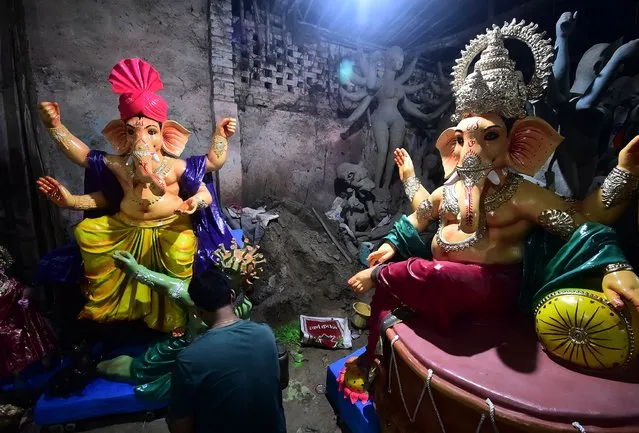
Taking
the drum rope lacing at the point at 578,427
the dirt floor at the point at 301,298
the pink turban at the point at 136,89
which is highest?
the pink turban at the point at 136,89

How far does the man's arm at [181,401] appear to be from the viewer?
58.0 inches

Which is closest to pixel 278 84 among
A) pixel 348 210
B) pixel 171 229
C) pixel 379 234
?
pixel 348 210

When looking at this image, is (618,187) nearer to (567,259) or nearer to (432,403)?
(567,259)

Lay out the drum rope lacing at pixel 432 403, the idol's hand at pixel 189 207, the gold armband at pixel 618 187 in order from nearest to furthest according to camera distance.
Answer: the drum rope lacing at pixel 432 403 → the gold armband at pixel 618 187 → the idol's hand at pixel 189 207

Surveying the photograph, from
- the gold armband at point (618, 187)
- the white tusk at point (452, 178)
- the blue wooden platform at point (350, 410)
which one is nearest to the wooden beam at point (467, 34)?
the white tusk at point (452, 178)

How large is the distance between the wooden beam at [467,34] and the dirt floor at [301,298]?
4.64m

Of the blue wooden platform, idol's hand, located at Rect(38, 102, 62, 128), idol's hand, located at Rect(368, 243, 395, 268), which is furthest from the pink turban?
the blue wooden platform

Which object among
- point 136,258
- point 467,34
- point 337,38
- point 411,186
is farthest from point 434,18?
point 136,258

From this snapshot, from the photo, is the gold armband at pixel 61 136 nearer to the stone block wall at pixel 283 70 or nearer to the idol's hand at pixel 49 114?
the idol's hand at pixel 49 114

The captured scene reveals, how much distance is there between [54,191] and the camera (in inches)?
109

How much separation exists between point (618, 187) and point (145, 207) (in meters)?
3.38

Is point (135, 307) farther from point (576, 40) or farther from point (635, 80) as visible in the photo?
point (576, 40)

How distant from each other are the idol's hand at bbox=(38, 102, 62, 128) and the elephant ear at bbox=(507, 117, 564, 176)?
3662 mm

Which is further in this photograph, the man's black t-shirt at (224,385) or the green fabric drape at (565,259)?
the green fabric drape at (565,259)
